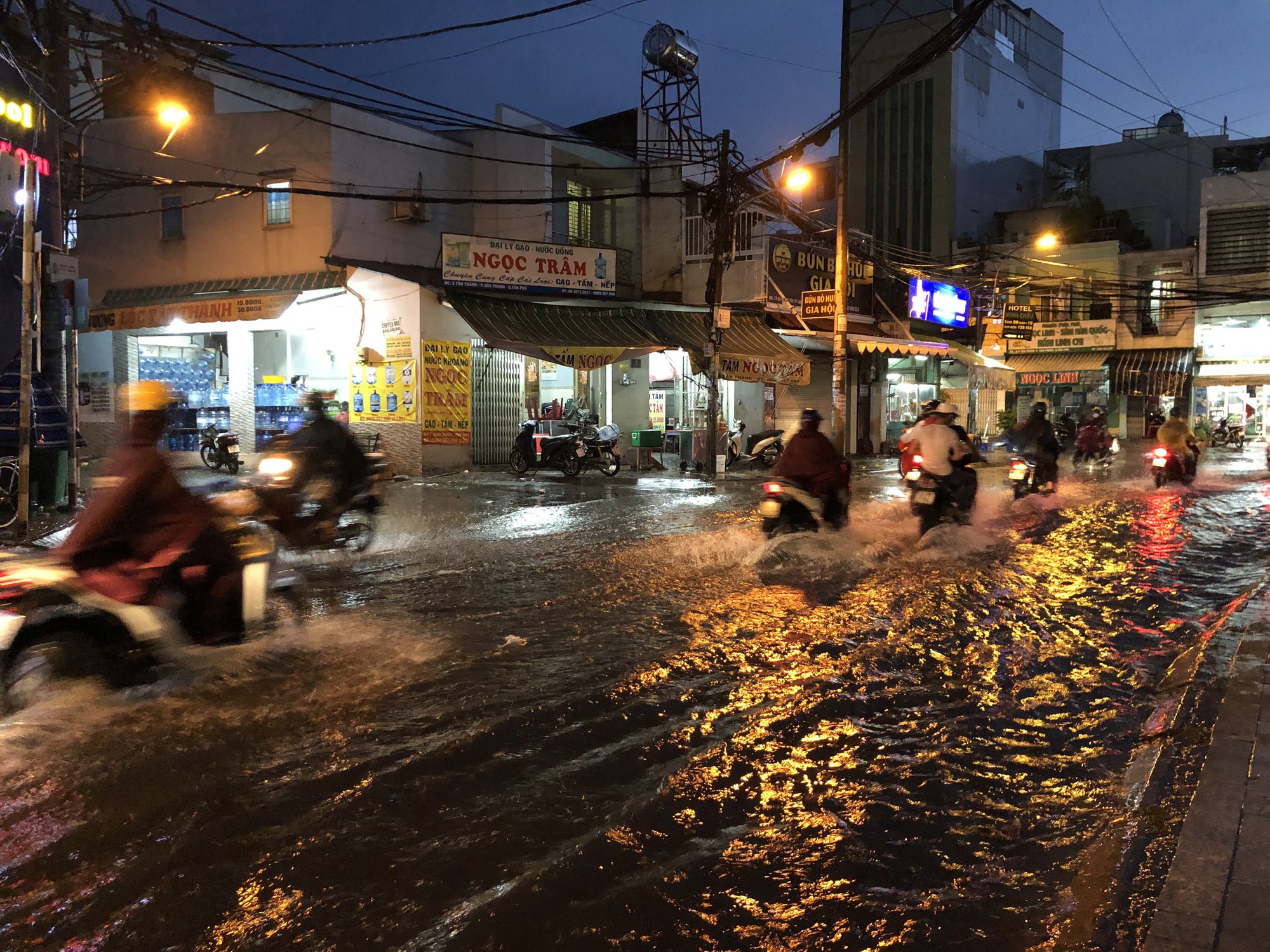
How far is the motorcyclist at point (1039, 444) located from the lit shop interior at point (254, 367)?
14863 mm

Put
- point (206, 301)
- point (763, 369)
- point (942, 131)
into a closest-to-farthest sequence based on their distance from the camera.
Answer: point (206, 301)
point (763, 369)
point (942, 131)

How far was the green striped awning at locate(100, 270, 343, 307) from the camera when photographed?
66.1 ft

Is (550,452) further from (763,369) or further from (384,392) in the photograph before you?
(763,369)

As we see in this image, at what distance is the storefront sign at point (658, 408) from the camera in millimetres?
28047

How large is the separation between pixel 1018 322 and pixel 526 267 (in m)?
18.5

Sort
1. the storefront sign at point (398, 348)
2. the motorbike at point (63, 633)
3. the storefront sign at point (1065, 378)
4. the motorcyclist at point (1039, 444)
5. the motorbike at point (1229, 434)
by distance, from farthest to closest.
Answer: the storefront sign at point (1065, 378) → the motorbike at point (1229, 434) → the storefront sign at point (398, 348) → the motorcyclist at point (1039, 444) → the motorbike at point (63, 633)

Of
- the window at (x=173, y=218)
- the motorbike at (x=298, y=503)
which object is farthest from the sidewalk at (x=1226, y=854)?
the window at (x=173, y=218)

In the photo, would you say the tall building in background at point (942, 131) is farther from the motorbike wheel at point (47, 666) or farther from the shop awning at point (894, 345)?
the motorbike wheel at point (47, 666)

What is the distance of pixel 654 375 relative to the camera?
27.4m

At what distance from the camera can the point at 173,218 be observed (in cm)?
2314

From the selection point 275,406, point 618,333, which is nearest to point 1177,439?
point 618,333

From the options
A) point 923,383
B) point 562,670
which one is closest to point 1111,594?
point 562,670

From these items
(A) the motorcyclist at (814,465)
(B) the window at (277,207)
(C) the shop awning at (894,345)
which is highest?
(B) the window at (277,207)

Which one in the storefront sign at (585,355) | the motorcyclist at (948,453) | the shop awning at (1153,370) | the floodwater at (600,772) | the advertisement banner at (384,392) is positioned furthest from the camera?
the shop awning at (1153,370)
